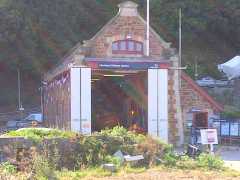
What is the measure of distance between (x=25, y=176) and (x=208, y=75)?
5326cm

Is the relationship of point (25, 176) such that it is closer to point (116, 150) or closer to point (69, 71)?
point (116, 150)

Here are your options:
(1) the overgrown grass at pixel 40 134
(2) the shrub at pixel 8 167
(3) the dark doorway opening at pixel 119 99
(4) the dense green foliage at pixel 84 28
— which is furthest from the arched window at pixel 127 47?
(4) the dense green foliage at pixel 84 28

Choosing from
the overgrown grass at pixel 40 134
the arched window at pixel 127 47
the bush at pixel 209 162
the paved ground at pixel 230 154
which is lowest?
the paved ground at pixel 230 154

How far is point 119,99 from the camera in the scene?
46.6 m

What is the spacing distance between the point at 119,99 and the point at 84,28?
2516 centimetres

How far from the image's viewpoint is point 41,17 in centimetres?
6550

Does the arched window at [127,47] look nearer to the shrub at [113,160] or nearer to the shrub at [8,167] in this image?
the shrub at [113,160]

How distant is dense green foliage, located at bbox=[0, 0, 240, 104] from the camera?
61438mm

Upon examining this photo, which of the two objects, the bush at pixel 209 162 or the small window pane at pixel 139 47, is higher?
the small window pane at pixel 139 47

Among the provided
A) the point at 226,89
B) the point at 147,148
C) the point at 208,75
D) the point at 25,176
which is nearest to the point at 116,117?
the point at 226,89

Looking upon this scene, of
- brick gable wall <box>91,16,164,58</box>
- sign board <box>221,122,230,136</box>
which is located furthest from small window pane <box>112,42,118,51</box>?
sign board <box>221,122,230,136</box>

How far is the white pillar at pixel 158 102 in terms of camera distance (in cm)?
3450

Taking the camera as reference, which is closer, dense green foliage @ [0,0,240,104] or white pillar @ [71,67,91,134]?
white pillar @ [71,67,91,134]

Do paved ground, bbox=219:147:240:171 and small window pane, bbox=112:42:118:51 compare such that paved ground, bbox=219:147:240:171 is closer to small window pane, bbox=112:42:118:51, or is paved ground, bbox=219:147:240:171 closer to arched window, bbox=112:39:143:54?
arched window, bbox=112:39:143:54
